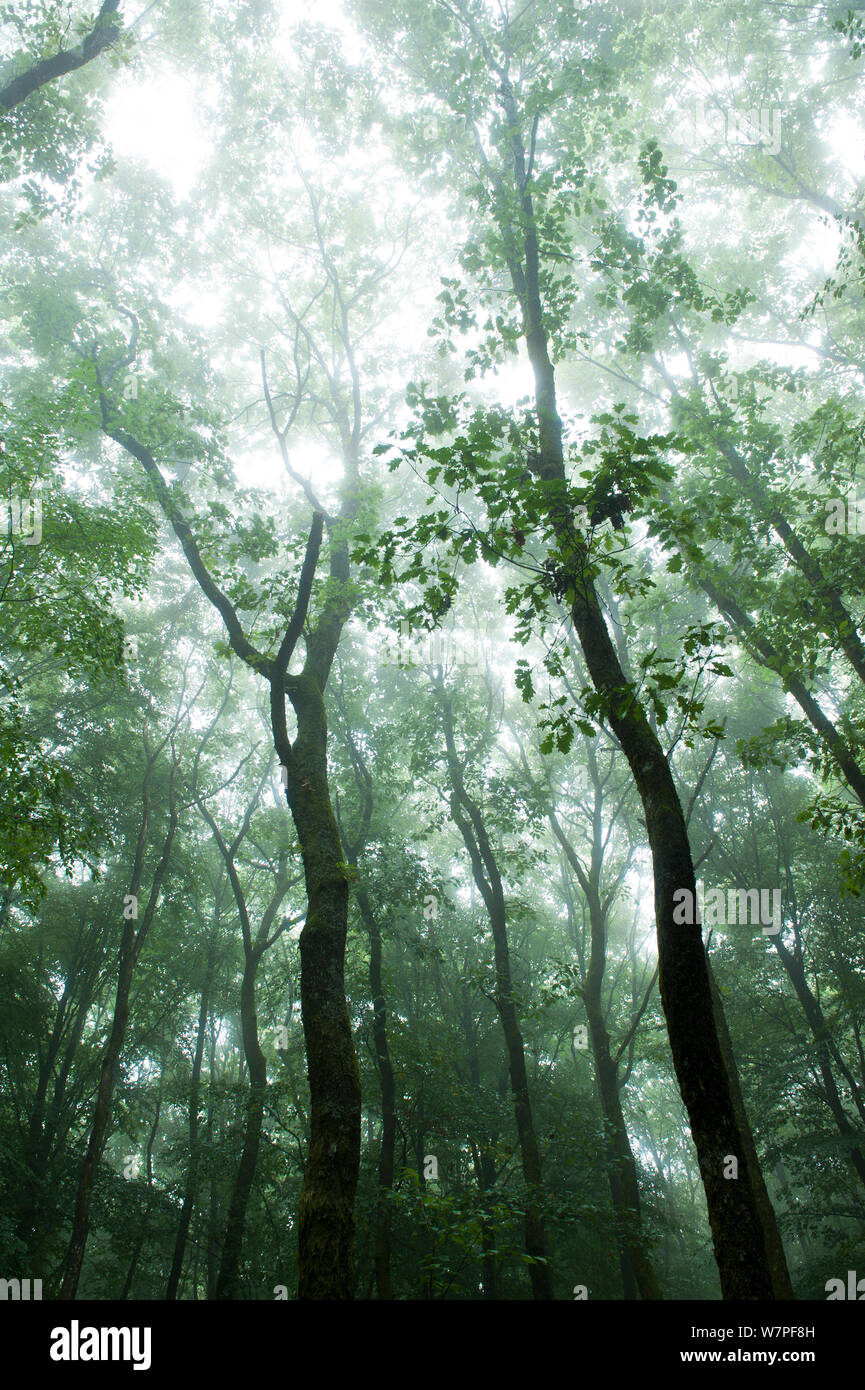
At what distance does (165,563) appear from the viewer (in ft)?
71.5

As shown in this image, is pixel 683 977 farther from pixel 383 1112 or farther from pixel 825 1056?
pixel 825 1056

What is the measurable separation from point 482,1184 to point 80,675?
15132mm

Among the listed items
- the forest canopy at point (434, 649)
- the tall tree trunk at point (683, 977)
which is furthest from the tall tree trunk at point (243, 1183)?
the tall tree trunk at point (683, 977)

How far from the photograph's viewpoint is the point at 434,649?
660 inches

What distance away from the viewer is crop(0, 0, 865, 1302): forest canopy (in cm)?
569

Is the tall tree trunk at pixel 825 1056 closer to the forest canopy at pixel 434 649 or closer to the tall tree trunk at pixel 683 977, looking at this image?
the forest canopy at pixel 434 649

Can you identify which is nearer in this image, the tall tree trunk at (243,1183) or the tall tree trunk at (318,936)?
the tall tree trunk at (318,936)

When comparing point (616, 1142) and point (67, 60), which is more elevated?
point (67, 60)

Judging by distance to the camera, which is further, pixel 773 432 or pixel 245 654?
pixel 773 432

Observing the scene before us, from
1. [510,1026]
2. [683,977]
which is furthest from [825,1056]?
[683,977]

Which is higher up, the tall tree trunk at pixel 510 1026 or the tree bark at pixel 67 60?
the tree bark at pixel 67 60

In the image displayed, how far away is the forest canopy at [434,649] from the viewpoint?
569 cm
